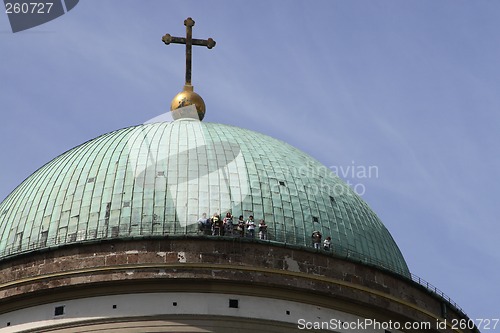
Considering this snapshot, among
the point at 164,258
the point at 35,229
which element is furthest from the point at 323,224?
the point at 35,229

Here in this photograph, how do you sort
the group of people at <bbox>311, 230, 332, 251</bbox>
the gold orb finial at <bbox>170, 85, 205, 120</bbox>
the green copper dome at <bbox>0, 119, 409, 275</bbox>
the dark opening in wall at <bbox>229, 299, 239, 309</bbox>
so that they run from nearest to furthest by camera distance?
the dark opening in wall at <bbox>229, 299, 239, 309</bbox>, the green copper dome at <bbox>0, 119, 409, 275</bbox>, the group of people at <bbox>311, 230, 332, 251</bbox>, the gold orb finial at <bbox>170, 85, 205, 120</bbox>

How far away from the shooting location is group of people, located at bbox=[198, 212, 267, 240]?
49812mm

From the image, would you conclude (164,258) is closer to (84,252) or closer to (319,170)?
(84,252)

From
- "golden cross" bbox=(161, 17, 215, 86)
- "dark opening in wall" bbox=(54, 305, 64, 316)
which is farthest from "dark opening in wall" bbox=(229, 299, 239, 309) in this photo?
"golden cross" bbox=(161, 17, 215, 86)

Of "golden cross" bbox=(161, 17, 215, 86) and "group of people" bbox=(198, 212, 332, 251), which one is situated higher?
"golden cross" bbox=(161, 17, 215, 86)

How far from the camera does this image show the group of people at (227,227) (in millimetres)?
49812

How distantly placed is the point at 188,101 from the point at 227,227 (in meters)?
8.20

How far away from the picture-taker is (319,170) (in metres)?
54.5

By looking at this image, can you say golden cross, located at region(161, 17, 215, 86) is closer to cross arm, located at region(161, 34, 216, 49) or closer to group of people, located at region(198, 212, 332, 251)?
cross arm, located at region(161, 34, 216, 49)

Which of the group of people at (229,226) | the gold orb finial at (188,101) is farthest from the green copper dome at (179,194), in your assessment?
the gold orb finial at (188,101)

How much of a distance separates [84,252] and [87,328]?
257cm

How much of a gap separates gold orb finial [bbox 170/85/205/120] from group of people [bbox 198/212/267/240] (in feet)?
24.8

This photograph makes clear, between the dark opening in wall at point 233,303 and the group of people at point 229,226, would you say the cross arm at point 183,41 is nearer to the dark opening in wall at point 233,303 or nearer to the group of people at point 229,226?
the group of people at point 229,226

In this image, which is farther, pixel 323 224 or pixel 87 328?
pixel 323 224
